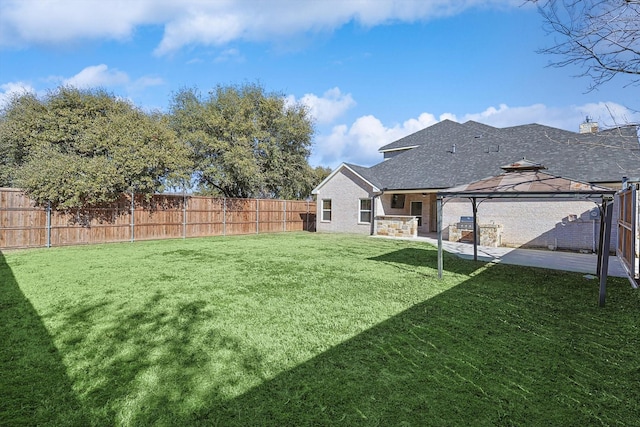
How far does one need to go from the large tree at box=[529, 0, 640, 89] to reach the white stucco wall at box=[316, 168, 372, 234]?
14122mm

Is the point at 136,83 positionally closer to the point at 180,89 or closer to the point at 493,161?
the point at 180,89

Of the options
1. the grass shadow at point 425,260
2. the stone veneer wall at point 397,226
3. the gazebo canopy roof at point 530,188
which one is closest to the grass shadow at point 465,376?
the gazebo canopy roof at point 530,188

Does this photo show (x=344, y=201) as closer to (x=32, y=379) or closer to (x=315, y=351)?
(x=315, y=351)

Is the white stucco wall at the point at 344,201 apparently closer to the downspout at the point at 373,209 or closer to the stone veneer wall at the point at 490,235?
the downspout at the point at 373,209

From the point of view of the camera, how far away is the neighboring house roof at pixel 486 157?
41.0ft

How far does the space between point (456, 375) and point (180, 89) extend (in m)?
23.3

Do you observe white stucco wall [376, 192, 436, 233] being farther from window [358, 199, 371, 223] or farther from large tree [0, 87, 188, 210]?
large tree [0, 87, 188, 210]

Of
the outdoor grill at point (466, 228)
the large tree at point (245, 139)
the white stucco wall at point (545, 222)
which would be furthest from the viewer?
the large tree at point (245, 139)

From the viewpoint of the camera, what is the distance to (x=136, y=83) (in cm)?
2023

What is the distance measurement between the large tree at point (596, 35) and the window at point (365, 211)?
14360 mm

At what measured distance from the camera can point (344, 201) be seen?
19.3m

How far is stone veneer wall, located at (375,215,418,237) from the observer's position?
1580 cm

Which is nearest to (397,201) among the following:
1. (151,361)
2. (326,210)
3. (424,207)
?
(424,207)

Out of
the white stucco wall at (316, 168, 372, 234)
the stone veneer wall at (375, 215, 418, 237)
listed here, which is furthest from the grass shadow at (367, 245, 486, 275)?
the white stucco wall at (316, 168, 372, 234)
